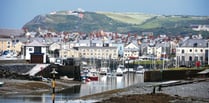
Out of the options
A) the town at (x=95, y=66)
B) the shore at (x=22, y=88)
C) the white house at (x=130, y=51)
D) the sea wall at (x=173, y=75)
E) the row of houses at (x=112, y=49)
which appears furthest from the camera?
the white house at (x=130, y=51)

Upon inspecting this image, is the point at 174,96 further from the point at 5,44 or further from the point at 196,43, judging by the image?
the point at 5,44

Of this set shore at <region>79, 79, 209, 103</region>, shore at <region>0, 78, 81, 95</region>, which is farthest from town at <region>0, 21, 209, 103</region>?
shore at <region>79, 79, 209, 103</region>

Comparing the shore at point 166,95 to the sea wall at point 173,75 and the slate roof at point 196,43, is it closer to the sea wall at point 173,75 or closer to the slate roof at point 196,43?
the sea wall at point 173,75

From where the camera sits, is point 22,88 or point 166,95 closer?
point 166,95

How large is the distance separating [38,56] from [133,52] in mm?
57582

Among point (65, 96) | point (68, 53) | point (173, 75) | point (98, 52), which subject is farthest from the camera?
point (98, 52)

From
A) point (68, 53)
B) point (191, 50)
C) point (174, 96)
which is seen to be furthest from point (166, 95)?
point (68, 53)

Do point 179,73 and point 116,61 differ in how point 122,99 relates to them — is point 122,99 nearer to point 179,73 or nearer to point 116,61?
point 179,73

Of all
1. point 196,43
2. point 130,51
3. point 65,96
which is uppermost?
point 196,43

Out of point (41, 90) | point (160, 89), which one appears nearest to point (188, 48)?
point (41, 90)

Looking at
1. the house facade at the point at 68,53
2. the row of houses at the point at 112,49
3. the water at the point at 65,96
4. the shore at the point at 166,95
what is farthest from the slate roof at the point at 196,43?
the shore at the point at 166,95

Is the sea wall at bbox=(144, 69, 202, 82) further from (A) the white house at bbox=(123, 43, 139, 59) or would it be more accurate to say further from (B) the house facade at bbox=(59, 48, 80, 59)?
(A) the white house at bbox=(123, 43, 139, 59)

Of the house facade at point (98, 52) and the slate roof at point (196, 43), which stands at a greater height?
the slate roof at point (196, 43)

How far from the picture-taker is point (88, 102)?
1509 centimetres
